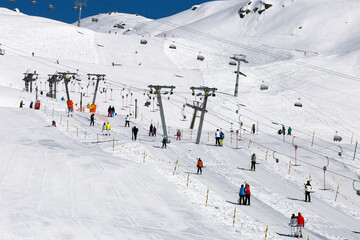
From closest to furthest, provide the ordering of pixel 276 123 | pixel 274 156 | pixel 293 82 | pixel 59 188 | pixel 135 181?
pixel 59 188, pixel 135 181, pixel 274 156, pixel 276 123, pixel 293 82

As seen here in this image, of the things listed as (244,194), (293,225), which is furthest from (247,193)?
(293,225)

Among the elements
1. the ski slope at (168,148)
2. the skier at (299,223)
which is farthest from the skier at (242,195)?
the skier at (299,223)

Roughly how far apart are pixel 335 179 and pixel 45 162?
2436cm

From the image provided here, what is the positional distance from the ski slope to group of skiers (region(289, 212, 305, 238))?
31.8 inches

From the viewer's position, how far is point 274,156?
4109 centimetres

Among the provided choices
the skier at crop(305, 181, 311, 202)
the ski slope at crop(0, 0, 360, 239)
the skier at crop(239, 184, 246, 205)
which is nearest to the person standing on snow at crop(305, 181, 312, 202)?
the skier at crop(305, 181, 311, 202)

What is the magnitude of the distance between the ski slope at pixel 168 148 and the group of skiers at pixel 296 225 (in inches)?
31.8

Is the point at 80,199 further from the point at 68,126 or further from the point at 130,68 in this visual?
the point at 130,68

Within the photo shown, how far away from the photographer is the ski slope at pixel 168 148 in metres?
21.1

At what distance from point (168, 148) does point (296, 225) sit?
18.0m

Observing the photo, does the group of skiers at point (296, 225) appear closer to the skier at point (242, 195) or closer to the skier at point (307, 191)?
the skier at point (242, 195)

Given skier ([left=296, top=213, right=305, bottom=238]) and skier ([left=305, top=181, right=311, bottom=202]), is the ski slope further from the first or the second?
skier ([left=296, top=213, right=305, bottom=238])

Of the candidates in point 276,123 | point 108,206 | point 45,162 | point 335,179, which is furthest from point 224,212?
point 276,123

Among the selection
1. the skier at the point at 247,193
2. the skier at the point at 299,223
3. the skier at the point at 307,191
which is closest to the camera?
the skier at the point at 299,223
